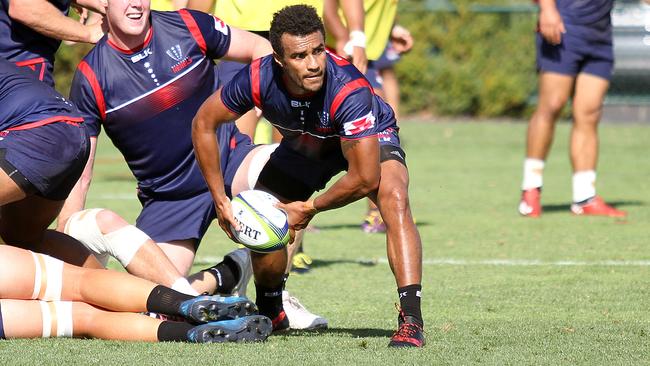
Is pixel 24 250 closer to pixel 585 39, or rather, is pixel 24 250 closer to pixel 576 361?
pixel 576 361

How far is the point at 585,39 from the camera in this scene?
10.7 m

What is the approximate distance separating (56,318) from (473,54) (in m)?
16.3

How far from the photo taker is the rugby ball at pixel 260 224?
18.7 feet

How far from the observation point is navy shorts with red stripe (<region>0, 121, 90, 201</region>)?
552 cm

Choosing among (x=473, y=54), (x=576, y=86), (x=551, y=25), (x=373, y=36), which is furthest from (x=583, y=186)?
(x=473, y=54)

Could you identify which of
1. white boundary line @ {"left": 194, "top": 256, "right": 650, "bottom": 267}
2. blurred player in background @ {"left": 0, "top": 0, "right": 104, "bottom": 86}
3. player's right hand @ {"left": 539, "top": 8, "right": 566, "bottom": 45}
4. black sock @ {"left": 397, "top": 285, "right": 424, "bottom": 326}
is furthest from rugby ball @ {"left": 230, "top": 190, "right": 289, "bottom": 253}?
player's right hand @ {"left": 539, "top": 8, "right": 566, "bottom": 45}

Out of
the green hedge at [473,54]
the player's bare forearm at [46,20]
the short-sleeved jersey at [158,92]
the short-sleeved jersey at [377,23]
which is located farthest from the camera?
the green hedge at [473,54]

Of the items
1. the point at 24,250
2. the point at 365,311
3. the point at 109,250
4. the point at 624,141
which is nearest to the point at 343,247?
the point at 365,311

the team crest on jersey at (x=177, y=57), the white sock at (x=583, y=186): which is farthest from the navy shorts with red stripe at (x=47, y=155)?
the white sock at (x=583, y=186)

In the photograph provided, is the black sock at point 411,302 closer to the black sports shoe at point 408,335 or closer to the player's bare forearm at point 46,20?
the black sports shoe at point 408,335

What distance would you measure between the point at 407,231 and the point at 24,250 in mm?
1760

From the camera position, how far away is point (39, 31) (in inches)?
277

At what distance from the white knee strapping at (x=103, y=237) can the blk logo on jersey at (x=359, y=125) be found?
135cm

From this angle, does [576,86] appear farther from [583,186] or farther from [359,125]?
[359,125]
